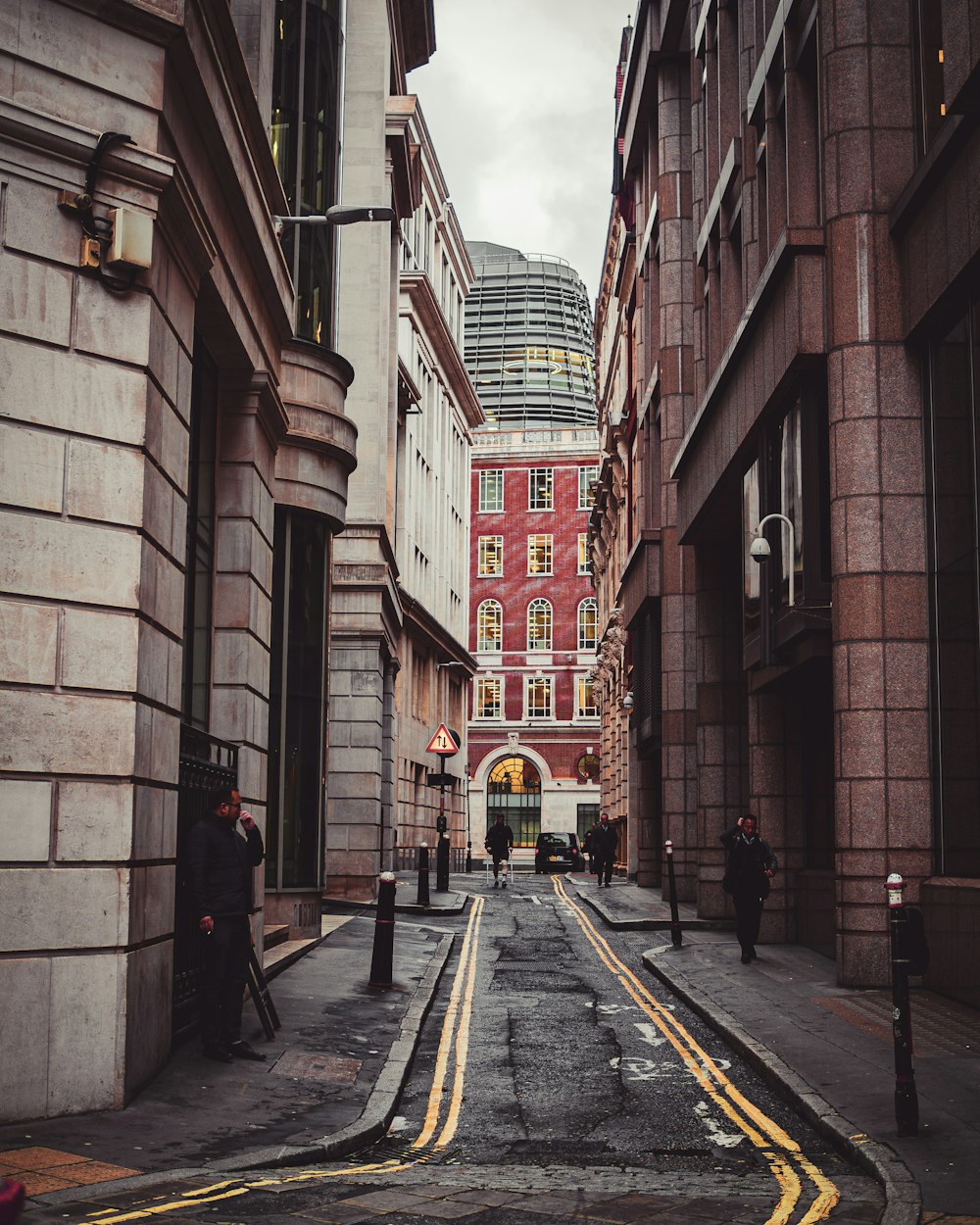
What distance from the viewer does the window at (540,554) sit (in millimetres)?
92125

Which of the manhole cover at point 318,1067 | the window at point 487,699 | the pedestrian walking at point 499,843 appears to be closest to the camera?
the manhole cover at point 318,1067

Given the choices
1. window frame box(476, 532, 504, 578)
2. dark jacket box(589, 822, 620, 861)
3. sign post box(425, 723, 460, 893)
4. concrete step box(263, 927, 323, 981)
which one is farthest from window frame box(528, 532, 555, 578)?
concrete step box(263, 927, 323, 981)

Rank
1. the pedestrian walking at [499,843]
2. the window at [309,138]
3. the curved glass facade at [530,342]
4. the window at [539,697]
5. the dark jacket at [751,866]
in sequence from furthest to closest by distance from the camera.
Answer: the curved glass facade at [530,342]
the window at [539,697]
the pedestrian walking at [499,843]
the window at [309,138]
the dark jacket at [751,866]

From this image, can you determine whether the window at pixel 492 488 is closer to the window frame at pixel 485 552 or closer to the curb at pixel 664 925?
the window frame at pixel 485 552

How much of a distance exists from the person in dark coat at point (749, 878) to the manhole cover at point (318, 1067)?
7.68 meters

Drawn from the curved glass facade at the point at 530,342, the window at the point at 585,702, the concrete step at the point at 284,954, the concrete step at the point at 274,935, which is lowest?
the concrete step at the point at 284,954

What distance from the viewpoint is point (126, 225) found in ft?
30.8

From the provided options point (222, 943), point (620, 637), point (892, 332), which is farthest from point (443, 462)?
point (222, 943)

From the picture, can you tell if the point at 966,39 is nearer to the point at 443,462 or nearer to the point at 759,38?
the point at 759,38

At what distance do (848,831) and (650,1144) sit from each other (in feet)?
23.7

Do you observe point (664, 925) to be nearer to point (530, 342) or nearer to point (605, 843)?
point (605, 843)

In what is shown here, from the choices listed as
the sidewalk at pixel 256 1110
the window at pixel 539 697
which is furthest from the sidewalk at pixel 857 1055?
the window at pixel 539 697

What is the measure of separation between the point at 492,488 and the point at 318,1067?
83.1 meters

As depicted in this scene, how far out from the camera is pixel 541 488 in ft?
304
